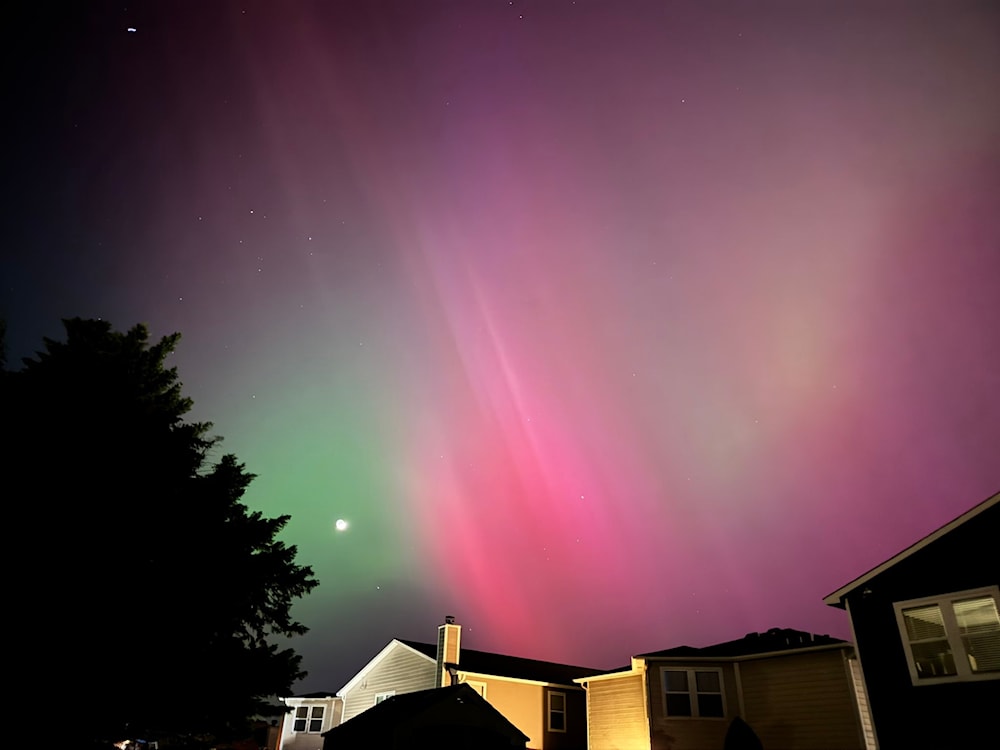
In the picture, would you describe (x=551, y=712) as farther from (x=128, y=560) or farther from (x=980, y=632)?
(x=128, y=560)

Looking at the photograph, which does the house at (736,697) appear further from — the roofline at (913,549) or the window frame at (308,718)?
the window frame at (308,718)

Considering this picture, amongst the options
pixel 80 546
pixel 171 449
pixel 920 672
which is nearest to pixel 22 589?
pixel 80 546

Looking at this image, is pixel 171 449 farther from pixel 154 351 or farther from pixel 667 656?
pixel 667 656

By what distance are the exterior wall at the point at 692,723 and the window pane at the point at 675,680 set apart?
27cm

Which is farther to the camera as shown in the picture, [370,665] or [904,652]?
[370,665]

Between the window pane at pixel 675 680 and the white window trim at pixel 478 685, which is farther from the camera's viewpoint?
the white window trim at pixel 478 685

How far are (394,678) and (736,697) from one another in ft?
60.3

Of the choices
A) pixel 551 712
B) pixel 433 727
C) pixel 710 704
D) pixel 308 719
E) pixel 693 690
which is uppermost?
pixel 693 690

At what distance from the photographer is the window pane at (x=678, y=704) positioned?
970 inches

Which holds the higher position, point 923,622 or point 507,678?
point 923,622

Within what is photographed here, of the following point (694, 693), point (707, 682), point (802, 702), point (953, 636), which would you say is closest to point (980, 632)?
point (953, 636)

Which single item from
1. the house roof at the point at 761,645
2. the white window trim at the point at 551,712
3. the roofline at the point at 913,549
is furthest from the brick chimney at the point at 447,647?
the roofline at the point at 913,549

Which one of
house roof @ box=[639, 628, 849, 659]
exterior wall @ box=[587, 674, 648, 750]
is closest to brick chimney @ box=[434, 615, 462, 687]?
exterior wall @ box=[587, 674, 648, 750]

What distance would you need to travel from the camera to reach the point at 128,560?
14.6 metres
